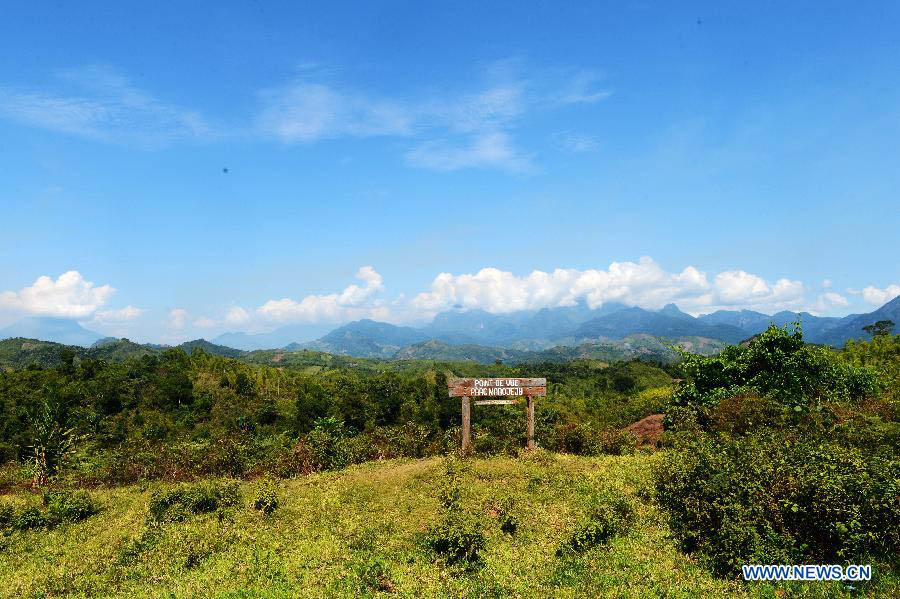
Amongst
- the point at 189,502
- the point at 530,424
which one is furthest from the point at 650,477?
the point at 189,502

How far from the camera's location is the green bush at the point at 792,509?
9445 millimetres

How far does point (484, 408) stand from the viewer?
67500 millimetres

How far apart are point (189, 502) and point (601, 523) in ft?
46.3

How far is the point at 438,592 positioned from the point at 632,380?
104140 millimetres

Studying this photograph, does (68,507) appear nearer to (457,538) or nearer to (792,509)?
(457,538)

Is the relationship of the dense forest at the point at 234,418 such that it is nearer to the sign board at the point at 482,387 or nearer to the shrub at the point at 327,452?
the shrub at the point at 327,452

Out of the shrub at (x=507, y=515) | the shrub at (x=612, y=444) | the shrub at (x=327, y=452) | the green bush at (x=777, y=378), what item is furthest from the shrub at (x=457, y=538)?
the green bush at (x=777, y=378)

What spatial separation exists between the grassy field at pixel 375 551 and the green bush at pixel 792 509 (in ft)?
2.45

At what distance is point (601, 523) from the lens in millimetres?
11969

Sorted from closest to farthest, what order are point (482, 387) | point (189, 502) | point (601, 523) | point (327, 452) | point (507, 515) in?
point (601, 523) < point (507, 515) < point (189, 502) < point (482, 387) < point (327, 452)

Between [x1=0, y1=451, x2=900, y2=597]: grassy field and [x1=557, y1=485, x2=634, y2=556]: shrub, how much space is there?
250 mm

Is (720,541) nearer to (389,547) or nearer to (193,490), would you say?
(389,547)

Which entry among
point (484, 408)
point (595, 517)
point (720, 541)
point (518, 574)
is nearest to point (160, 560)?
point (518, 574)

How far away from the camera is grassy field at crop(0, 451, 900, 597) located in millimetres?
9914
